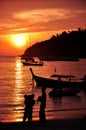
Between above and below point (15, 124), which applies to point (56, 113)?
below

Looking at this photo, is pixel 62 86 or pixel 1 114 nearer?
pixel 1 114

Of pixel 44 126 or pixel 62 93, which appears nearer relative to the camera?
pixel 44 126

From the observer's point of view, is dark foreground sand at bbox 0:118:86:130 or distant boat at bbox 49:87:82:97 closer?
dark foreground sand at bbox 0:118:86:130

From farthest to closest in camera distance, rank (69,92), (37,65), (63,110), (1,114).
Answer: (37,65), (69,92), (63,110), (1,114)

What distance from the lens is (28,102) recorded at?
18922 mm

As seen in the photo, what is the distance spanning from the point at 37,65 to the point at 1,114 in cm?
12709

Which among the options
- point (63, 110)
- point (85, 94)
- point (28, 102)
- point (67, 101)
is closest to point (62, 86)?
point (85, 94)

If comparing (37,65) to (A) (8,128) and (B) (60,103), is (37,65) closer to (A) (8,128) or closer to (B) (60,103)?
(B) (60,103)

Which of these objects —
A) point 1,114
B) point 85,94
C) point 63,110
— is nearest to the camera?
point 1,114

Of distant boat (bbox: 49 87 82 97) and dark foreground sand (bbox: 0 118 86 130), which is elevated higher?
dark foreground sand (bbox: 0 118 86 130)

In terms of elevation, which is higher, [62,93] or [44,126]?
[44,126]

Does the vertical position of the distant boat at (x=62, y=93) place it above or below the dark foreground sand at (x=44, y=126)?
below

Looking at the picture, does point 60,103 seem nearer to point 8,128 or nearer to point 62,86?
point 62,86

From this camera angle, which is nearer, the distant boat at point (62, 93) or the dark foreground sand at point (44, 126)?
the dark foreground sand at point (44, 126)
